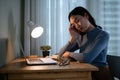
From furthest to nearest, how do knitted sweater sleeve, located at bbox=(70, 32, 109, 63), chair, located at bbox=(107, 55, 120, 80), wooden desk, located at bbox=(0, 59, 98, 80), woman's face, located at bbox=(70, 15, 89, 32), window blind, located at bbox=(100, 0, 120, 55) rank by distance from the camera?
1. window blind, located at bbox=(100, 0, 120, 55)
2. woman's face, located at bbox=(70, 15, 89, 32)
3. chair, located at bbox=(107, 55, 120, 80)
4. knitted sweater sleeve, located at bbox=(70, 32, 109, 63)
5. wooden desk, located at bbox=(0, 59, 98, 80)

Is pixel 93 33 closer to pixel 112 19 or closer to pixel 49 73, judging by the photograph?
pixel 49 73

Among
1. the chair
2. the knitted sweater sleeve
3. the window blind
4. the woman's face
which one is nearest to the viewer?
the knitted sweater sleeve

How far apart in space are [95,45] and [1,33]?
0.79 metres

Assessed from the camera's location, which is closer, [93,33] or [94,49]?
[94,49]

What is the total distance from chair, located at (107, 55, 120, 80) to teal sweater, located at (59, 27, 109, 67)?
11 cm

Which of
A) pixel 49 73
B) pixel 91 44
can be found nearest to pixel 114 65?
pixel 91 44

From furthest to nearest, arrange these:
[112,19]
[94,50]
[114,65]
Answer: [112,19] < [114,65] < [94,50]

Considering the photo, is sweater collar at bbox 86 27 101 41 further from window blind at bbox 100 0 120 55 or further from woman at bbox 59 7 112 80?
window blind at bbox 100 0 120 55

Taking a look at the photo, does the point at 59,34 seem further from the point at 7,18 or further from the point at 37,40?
the point at 7,18

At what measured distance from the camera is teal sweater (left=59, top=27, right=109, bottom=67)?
6.20 feet

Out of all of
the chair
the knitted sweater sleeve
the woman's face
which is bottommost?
the chair

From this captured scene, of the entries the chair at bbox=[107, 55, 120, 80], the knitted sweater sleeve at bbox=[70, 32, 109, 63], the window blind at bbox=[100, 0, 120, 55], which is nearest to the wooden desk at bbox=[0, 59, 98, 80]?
the knitted sweater sleeve at bbox=[70, 32, 109, 63]

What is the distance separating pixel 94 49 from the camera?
75.2 inches

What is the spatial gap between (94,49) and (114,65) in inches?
12.5
